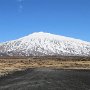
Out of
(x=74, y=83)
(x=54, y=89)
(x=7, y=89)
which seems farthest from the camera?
(x=74, y=83)

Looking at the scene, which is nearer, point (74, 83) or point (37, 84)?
point (37, 84)

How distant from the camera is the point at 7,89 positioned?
32312 mm

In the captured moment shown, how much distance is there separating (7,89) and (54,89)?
5.44 m

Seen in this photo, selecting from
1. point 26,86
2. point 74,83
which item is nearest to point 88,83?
point 74,83

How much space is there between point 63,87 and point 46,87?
1.96 metres

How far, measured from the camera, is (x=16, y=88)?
31.8m

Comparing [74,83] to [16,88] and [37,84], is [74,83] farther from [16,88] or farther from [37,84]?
[16,88]

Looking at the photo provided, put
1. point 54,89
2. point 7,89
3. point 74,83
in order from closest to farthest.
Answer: point 54,89
point 7,89
point 74,83

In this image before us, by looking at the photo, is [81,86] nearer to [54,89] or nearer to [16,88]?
[54,89]

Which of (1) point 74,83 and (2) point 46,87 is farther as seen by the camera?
(1) point 74,83

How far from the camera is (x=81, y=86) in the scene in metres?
33.3

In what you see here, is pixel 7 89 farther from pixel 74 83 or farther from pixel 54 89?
pixel 74 83

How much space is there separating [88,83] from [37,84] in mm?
7113

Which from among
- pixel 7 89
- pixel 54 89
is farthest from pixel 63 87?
pixel 7 89
